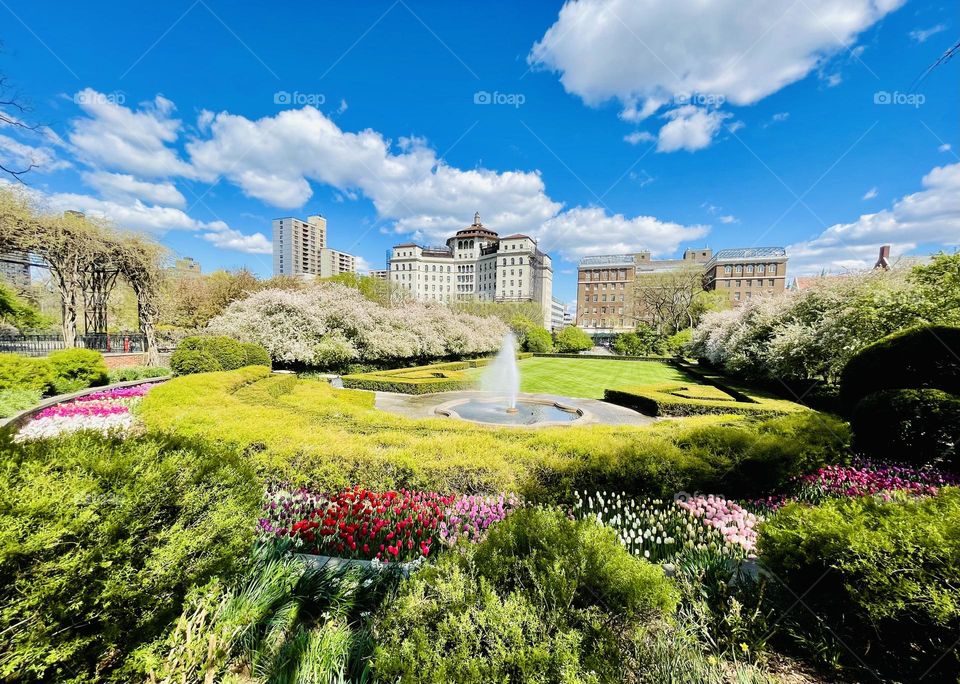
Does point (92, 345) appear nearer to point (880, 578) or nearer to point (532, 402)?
point (532, 402)

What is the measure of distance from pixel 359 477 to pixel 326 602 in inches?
72.9

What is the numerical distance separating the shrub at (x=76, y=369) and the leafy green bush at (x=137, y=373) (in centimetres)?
275

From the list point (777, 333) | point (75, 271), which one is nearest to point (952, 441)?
point (777, 333)

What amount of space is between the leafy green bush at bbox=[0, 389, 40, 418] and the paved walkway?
832 cm

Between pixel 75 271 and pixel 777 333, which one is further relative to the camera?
pixel 75 271

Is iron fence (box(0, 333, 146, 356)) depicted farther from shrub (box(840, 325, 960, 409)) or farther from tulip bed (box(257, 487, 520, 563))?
shrub (box(840, 325, 960, 409))

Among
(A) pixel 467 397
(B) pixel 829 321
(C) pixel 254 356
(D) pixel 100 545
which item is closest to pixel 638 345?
(B) pixel 829 321

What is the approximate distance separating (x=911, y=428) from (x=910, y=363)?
1650 millimetres

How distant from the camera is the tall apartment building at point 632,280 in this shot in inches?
2667

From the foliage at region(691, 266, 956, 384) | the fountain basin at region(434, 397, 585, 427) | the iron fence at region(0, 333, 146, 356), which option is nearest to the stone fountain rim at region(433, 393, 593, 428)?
the fountain basin at region(434, 397, 585, 427)

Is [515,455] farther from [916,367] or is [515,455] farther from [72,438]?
[916,367]

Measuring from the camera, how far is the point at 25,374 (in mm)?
9453

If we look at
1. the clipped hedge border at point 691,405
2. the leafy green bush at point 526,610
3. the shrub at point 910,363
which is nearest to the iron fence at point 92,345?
the leafy green bush at point 526,610

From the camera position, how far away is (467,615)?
175 cm
